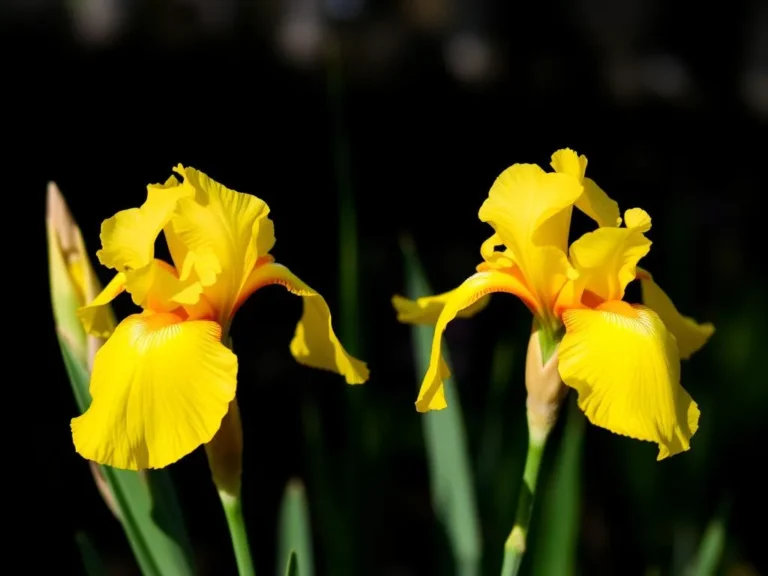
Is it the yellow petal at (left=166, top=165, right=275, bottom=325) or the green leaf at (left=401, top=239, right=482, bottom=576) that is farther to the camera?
the green leaf at (left=401, top=239, right=482, bottom=576)

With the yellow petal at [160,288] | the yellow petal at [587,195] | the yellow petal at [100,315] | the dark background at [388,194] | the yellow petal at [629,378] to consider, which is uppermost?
the yellow petal at [587,195]

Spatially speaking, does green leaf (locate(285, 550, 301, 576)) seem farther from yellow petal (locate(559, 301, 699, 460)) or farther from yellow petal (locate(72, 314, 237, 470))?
yellow petal (locate(559, 301, 699, 460))

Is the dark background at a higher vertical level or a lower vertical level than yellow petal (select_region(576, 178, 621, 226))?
lower

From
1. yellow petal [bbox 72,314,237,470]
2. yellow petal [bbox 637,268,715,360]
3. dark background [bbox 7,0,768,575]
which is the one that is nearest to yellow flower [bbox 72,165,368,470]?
yellow petal [bbox 72,314,237,470]

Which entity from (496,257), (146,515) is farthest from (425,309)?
(146,515)

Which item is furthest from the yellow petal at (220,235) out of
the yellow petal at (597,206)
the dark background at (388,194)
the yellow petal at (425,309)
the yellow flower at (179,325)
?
the dark background at (388,194)

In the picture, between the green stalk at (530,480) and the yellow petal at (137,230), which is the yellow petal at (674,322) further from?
the yellow petal at (137,230)

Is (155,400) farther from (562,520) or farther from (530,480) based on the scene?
(562,520)
